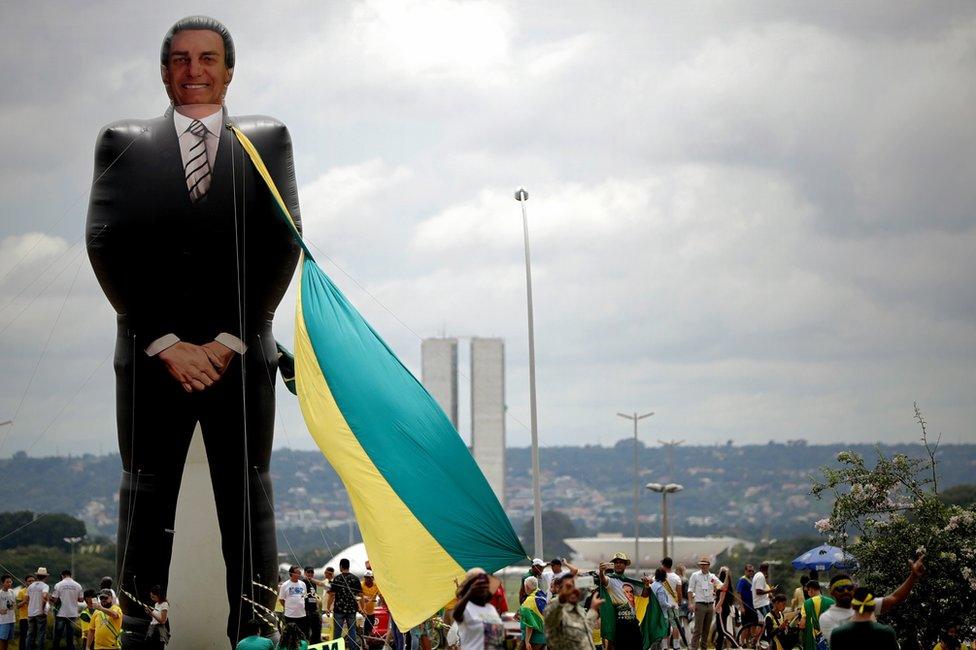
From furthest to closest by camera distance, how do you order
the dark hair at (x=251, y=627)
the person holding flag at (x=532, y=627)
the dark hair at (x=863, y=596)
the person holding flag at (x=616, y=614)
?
the dark hair at (x=251, y=627) < the person holding flag at (x=616, y=614) < the person holding flag at (x=532, y=627) < the dark hair at (x=863, y=596)

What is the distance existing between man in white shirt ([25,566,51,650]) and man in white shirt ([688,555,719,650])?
10.1 meters

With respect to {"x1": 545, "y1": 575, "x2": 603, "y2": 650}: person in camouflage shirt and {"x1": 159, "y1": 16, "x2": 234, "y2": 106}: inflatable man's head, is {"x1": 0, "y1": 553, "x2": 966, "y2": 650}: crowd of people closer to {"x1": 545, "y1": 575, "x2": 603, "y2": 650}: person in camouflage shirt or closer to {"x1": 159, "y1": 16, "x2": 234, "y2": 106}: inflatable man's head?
{"x1": 545, "y1": 575, "x2": 603, "y2": 650}: person in camouflage shirt

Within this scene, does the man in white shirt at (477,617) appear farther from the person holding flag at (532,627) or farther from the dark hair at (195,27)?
the dark hair at (195,27)

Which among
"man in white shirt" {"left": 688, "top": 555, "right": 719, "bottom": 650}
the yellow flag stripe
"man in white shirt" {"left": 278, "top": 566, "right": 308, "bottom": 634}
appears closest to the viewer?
the yellow flag stripe

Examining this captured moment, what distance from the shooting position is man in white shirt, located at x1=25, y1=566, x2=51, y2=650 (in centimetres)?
2252

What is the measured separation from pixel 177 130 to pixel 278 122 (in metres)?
1.38

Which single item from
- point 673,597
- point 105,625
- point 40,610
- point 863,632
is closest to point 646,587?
point 673,597

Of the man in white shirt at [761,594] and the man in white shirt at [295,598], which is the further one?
the man in white shirt at [761,594]

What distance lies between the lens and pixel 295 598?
20281 mm

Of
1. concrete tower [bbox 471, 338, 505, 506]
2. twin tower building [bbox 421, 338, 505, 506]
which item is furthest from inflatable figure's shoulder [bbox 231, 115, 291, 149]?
concrete tower [bbox 471, 338, 505, 506]

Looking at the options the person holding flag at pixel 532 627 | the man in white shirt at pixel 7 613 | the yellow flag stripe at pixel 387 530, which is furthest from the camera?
the man in white shirt at pixel 7 613

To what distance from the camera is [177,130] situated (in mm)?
17703

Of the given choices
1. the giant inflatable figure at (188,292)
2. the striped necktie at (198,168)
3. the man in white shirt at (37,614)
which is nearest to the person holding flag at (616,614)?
the giant inflatable figure at (188,292)

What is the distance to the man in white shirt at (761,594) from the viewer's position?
72.8 ft
